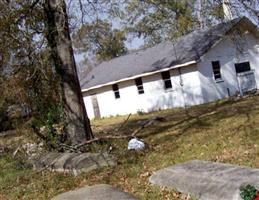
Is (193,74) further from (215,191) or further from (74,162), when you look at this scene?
(215,191)

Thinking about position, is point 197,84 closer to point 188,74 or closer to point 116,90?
point 188,74

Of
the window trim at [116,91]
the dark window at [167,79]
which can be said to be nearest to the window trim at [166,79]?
the dark window at [167,79]

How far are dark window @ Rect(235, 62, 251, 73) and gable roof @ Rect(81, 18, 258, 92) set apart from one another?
2.50 m

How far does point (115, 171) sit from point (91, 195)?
9.26ft

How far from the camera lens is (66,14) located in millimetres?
14859

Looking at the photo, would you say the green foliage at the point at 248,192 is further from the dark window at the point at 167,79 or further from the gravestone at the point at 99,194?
the dark window at the point at 167,79

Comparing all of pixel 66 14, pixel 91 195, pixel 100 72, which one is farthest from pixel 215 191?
pixel 100 72

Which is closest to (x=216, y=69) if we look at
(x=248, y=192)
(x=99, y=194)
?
(x=99, y=194)

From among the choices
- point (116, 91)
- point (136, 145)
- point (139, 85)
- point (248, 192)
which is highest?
point (139, 85)

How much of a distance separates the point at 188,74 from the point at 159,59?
372cm

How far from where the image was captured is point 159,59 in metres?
33.0

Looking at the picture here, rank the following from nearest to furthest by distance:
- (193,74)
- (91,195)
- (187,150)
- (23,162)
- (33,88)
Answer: (91,195) → (187,150) → (23,162) → (33,88) → (193,74)

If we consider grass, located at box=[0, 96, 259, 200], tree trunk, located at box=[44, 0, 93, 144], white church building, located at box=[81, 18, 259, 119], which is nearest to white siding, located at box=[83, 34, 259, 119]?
white church building, located at box=[81, 18, 259, 119]

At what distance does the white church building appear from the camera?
29594mm
